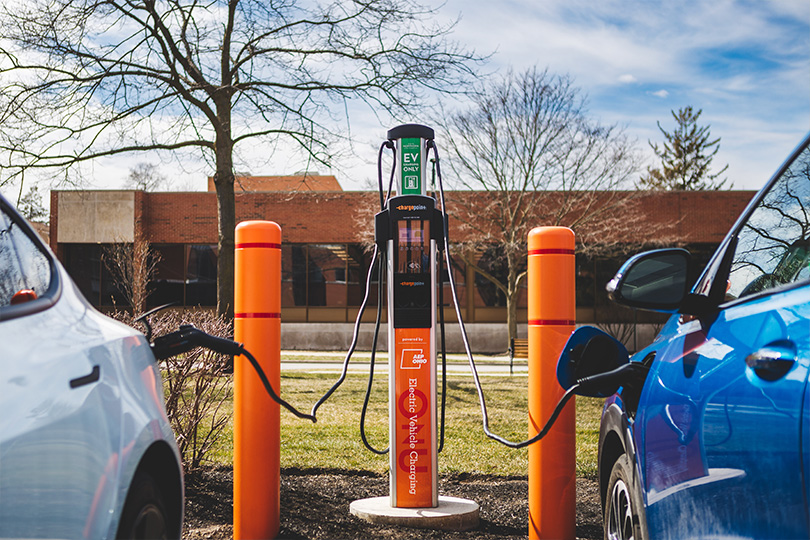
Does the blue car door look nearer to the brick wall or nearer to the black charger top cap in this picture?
the black charger top cap

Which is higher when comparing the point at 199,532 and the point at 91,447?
the point at 91,447

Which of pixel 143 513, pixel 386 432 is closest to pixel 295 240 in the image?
pixel 386 432

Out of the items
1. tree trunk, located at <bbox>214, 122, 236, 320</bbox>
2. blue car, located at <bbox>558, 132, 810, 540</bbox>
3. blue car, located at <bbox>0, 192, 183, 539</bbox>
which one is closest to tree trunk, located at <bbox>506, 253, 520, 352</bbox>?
tree trunk, located at <bbox>214, 122, 236, 320</bbox>

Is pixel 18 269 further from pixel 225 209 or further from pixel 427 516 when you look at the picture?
pixel 225 209

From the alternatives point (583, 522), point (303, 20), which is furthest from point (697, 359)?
point (303, 20)

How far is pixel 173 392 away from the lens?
18.3 ft

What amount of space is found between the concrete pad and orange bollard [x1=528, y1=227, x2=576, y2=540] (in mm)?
486

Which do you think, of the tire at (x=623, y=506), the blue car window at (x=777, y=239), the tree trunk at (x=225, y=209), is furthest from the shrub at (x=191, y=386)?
the tree trunk at (x=225, y=209)

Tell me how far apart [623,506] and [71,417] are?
7.36 feet

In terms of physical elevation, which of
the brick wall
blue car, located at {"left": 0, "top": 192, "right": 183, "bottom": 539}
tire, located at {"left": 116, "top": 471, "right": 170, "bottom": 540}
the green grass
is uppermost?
the brick wall

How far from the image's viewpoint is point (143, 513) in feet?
7.33

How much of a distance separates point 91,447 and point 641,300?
180cm

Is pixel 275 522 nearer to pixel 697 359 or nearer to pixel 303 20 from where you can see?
pixel 697 359

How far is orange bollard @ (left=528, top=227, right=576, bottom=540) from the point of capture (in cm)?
453
